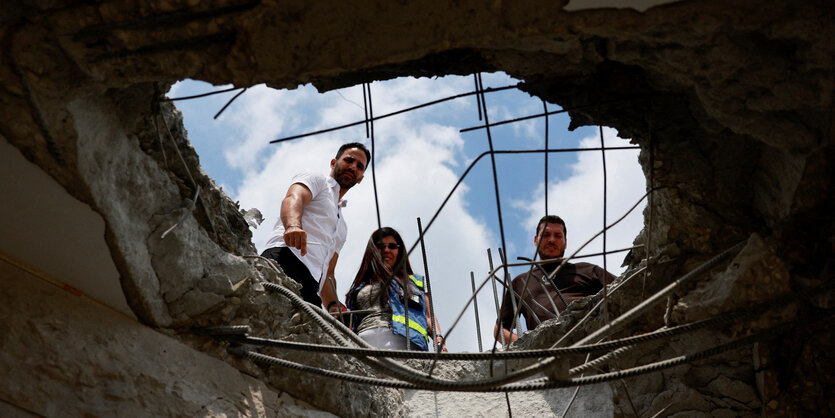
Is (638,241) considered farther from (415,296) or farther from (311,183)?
(311,183)

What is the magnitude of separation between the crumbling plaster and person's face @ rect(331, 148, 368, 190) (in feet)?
3.70

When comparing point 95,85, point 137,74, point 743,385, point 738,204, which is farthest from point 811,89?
point 95,85

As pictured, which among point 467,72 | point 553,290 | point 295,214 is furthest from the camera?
point 553,290

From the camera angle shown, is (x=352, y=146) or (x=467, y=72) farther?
(x=352, y=146)

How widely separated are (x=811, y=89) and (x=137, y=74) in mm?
2181

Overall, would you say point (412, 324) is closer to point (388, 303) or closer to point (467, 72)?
point (388, 303)

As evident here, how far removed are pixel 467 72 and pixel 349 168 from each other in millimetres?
1764

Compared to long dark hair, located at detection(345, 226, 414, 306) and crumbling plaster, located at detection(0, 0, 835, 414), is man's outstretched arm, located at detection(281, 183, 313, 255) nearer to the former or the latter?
crumbling plaster, located at detection(0, 0, 835, 414)

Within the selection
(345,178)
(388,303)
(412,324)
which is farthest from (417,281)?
(345,178)

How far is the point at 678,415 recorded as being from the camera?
327 centimetres

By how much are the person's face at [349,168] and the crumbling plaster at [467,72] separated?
113cm

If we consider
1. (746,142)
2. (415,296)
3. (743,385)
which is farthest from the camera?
(415,296)

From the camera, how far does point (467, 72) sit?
2807mm

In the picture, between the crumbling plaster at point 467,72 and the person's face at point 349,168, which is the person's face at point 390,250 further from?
the crumbling plaster at point 467,72
